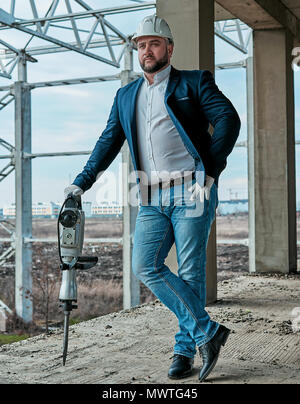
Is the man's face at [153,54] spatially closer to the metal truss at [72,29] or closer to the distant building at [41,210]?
the metal truss at [72,29]

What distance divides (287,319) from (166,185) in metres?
1.94

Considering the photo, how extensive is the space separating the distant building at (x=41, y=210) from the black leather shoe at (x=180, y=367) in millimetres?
9470

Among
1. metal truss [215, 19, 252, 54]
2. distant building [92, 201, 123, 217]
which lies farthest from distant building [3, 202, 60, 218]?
metal truss [215, 19, 252, 54]

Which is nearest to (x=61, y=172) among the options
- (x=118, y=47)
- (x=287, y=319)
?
(x=118, y=47)

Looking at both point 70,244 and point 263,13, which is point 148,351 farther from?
point 263,13

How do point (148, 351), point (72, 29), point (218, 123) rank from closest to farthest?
point (218, 123) < point (148, 351) < point (72, 29)

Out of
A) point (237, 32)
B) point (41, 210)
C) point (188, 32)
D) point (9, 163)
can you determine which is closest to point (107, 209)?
point (41, 210)

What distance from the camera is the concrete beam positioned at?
5.93 m

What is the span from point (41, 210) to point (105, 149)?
1034 centimetres

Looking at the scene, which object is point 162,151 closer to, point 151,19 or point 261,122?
point 151,19

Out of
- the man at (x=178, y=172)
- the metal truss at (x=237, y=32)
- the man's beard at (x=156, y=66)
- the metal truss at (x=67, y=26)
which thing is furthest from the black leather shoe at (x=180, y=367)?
the metal truss at (x=237, y=32)

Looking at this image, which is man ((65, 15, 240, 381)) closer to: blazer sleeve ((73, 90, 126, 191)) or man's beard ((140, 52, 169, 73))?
man's beard ((140, 52, 169, 73))

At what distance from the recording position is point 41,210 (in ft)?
42.5

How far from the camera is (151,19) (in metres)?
2.61
